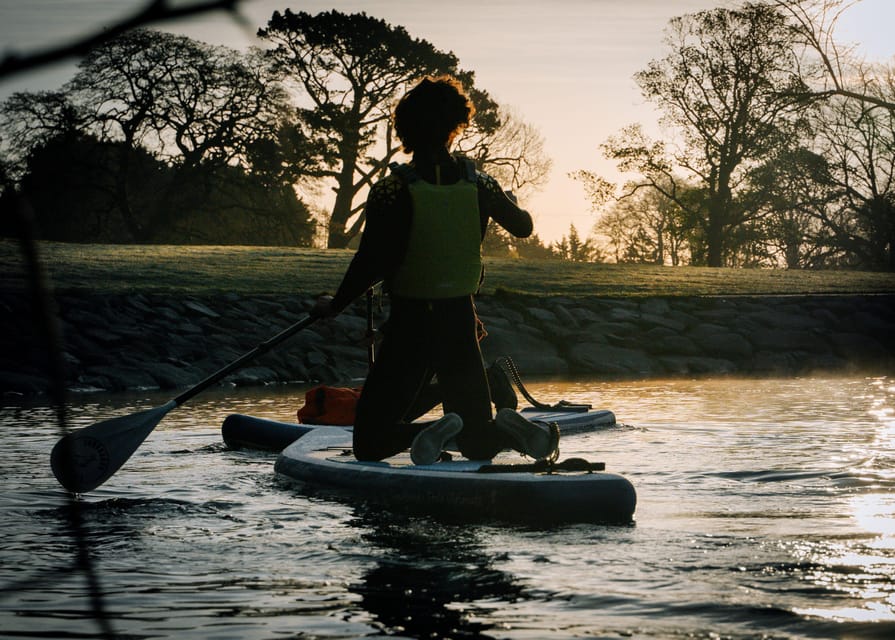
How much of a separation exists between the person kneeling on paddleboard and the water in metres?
0.56

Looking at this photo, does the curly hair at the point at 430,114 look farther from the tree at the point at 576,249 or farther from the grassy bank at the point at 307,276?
the tree at the point at 576,249

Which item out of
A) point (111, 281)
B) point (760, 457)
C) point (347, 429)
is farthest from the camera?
point (111, 281)

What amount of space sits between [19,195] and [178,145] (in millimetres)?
33714

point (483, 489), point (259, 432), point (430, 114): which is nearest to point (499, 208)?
point (430, 114)

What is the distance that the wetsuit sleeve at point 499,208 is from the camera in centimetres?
520

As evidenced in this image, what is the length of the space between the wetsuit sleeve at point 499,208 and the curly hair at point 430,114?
259mm

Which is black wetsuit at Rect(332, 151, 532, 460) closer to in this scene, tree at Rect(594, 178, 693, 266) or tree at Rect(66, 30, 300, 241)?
tree at Rect(66, 30, 300, 241)

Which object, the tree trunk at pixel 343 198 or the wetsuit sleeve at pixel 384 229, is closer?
the wetsuit sleeve at pixel 384 229

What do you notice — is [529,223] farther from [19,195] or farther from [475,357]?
[19,195]

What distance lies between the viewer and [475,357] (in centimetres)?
529

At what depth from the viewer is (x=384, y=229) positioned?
16.5 feet

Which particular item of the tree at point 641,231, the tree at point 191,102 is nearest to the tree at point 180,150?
the tree at point 191,102

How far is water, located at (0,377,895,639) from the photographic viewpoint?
3.16m

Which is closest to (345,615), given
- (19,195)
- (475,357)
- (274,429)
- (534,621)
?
(534,621)
